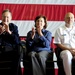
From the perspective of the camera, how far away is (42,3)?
371 cm

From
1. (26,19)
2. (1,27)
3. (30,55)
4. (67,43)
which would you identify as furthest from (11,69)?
(26,19)

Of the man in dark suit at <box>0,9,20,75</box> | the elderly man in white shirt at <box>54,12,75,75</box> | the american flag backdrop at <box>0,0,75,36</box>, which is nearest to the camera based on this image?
the man in dark suit at <box>0,9,20,75</box>

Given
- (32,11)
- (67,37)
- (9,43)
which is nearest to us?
(9,43)

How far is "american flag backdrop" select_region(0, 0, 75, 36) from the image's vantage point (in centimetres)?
370

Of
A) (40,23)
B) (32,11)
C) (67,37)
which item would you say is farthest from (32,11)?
(67,37)

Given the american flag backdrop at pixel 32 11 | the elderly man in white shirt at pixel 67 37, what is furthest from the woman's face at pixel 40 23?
the american flag backdrop at pixel 32 11

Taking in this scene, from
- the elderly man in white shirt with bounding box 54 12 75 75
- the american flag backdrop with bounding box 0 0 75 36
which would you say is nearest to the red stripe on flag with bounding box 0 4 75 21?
the american flag backdrop with bounding box 0 0 75 36

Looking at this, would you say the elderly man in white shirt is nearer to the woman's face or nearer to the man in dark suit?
the woman's face

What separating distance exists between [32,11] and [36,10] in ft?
0.21

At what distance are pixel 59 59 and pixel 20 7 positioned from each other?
1.32 m

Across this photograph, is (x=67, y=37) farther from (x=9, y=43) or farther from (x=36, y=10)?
(x=36, y=10)

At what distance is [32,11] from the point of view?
3.70 metres

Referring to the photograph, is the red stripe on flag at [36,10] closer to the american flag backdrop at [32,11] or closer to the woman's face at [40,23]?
the american flag backdrop at [32,11]

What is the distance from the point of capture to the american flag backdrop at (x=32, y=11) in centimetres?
370
